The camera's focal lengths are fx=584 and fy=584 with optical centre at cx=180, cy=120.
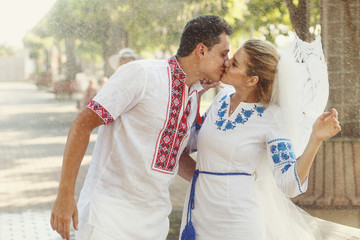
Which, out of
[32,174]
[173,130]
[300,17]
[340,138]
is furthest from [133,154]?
[32,174]

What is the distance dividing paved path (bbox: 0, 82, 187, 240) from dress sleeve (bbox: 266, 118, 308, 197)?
2.29m

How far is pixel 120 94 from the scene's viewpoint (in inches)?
91.0

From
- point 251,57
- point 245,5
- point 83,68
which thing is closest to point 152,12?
point 245,5

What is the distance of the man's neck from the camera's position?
255 centimetres

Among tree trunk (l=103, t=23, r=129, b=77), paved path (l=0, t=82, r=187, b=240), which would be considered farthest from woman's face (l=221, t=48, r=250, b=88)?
tree trunk (l=103, t=23, r=129, b=77)

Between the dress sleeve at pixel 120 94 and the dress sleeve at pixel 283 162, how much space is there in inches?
24.1

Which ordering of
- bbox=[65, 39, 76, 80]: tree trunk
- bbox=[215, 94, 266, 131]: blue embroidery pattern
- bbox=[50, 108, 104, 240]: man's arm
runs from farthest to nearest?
bbox=[65, 39, 76, 80]: tree trunk → bbox=[215, 94, 266, 131]: blue embroidery pattern → bbox=[50, 108, 104, 240]: man's arm

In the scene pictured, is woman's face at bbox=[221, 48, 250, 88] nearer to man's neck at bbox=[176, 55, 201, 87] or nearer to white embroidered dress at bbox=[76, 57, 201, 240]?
man's neck at bbox=[176, 55, 201, 87]

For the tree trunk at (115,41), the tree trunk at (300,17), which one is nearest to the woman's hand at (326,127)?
the tree trunk at (300,17)

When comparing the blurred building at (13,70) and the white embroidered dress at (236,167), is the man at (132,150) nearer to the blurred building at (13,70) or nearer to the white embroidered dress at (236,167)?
the white embroidered dress at (236,167)

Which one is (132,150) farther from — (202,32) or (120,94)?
(202,32)

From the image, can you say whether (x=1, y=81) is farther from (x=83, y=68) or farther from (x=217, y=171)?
(x=217, y=171)

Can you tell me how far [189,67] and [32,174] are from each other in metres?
5.25

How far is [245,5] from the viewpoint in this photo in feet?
23.4
